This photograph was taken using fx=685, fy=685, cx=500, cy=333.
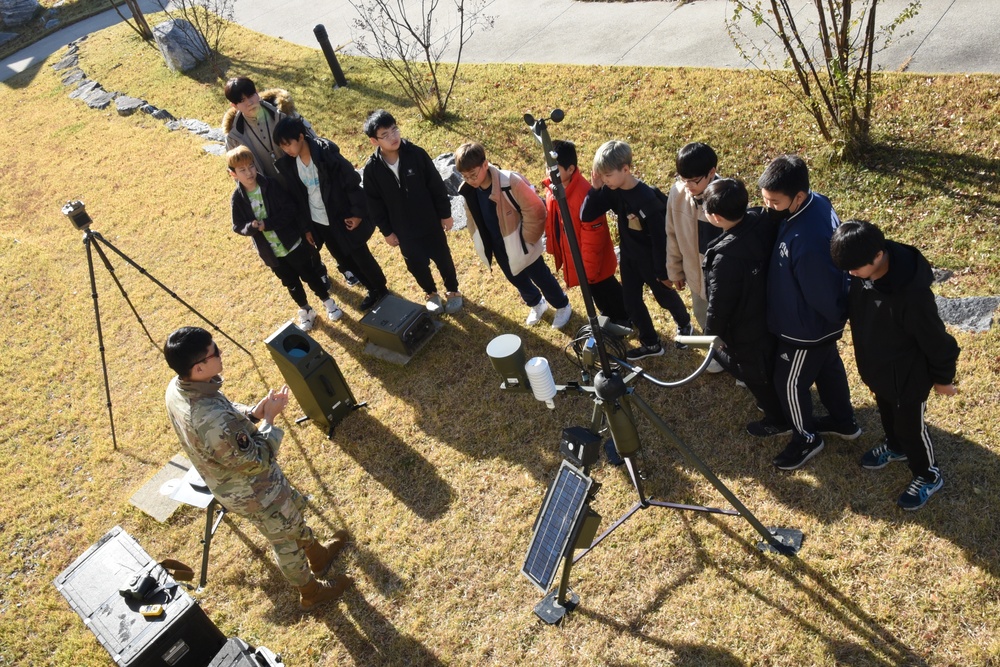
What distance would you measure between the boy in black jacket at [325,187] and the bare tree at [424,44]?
154 inches

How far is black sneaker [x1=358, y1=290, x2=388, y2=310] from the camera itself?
6.47 m

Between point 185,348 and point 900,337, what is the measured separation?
3.47 m

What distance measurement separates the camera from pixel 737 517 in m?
4.00

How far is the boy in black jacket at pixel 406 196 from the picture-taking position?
5147mm

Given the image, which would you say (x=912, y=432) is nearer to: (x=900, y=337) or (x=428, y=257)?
(x=900, y=337)

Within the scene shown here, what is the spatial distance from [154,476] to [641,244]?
421 cm

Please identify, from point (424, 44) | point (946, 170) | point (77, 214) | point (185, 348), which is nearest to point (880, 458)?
point (946, 170)

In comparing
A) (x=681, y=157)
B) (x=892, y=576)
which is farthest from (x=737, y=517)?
(x=681, y=157)

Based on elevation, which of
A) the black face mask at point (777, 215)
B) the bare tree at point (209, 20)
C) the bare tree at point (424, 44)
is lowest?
the black face mask at point (777, 215)

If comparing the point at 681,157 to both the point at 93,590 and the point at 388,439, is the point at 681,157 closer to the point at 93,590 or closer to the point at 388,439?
the point at 388,439

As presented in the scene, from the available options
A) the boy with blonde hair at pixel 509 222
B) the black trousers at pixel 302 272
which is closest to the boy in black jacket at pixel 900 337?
the boy with blonde hair at pixel 509 222

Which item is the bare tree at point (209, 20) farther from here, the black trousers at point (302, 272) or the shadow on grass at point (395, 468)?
the shadow on grass at point (395, 468)

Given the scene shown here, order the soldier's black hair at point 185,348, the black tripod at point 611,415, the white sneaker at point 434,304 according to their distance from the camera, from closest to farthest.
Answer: the black tripod at point 611,415 < the soldier's black hair at point 185,348 < the white sneaker at point 434,304

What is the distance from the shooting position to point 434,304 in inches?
245
